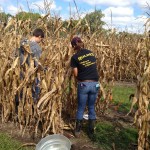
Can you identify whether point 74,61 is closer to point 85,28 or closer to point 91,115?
point 91,115

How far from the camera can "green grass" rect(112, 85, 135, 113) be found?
8.34 m

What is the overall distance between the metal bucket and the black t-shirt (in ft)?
4.36

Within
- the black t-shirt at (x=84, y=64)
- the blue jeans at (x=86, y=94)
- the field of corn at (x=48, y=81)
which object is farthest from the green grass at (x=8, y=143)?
the black t-shirt at (x=84, y=64)

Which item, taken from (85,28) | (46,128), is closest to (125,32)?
(85,28)

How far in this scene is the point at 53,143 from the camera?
4.65 metres

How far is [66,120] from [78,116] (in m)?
0.77

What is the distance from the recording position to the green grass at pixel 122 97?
27.3ft

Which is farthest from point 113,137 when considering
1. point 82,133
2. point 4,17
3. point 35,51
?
point 4,17

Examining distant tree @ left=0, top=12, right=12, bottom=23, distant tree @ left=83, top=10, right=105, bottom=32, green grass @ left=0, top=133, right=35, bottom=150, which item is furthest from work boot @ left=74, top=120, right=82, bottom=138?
distant tree @ left=0, top=12, right=12, bottom=23

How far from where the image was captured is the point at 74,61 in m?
5.62

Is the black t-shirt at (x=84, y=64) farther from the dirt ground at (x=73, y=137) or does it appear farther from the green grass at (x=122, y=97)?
the green grass at (x=122, y=97)

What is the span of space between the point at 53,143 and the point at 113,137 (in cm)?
149

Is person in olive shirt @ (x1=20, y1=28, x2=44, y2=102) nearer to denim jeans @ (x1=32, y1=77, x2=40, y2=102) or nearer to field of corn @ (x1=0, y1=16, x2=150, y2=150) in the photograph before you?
denim jeans @ (x1=32, y1=77, x2=40, y2=102)

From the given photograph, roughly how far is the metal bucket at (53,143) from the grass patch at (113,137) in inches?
33.6
